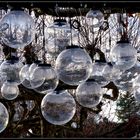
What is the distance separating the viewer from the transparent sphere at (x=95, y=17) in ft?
10.4

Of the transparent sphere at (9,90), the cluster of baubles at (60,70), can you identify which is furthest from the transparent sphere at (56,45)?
the transparent sphere at (9,90)

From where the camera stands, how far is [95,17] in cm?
326

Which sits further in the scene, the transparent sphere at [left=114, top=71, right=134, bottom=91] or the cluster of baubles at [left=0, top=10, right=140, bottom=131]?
the transparent sphere at [left=114, top=71, right=134, bottom=91]

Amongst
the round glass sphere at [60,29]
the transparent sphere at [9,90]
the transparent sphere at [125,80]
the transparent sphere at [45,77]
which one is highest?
the round glass sphere at [60,29]

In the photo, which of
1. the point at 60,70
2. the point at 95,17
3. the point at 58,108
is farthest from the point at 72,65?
the point at 95,17

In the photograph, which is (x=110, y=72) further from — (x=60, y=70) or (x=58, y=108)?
(x=60, y=70)

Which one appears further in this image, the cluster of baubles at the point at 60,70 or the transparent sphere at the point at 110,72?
the transparent sphere at the point at 110,72

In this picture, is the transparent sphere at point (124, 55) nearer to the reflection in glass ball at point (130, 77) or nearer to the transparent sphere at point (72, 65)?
the reflection in glass ball at point (130, 77)

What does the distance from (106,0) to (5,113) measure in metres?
1.61

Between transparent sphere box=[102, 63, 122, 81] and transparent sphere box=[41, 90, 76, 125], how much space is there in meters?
0.61

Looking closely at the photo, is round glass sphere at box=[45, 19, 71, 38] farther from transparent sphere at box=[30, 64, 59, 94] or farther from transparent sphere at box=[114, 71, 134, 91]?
transparent sphere at box=[114, 71, 134, 91]

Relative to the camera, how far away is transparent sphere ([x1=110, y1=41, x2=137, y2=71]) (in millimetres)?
2895

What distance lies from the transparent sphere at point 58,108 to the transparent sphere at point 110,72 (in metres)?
0.61

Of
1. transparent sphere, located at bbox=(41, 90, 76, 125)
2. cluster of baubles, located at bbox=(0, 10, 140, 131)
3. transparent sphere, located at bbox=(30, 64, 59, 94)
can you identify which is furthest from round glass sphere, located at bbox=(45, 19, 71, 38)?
transparent sphere, located at bbox=(41, 90, 76, 125)
